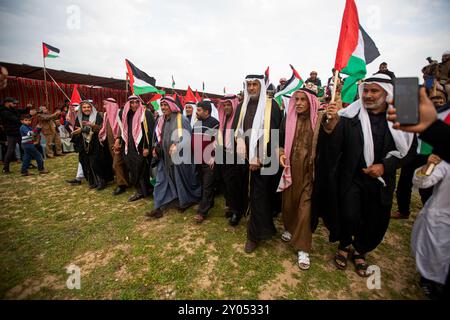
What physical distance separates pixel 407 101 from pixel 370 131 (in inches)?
46.7

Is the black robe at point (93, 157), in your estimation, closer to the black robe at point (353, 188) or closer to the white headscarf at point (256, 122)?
the white headscarf at point (256, 122)

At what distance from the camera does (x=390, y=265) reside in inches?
105

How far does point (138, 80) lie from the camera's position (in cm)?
545

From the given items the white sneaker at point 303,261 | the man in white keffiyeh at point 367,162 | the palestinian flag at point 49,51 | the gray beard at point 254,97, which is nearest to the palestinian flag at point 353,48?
the man in white keffiyeh at point 367,162

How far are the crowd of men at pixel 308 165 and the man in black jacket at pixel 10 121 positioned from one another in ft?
16.0

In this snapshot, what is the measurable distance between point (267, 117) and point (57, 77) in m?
14.5

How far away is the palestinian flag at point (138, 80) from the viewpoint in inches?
212

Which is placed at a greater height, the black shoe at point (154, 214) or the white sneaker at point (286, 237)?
the black shoe at point (154, 214)

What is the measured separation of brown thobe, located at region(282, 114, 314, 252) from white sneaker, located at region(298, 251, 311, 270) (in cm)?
7

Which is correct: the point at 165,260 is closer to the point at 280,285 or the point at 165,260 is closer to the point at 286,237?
the point at 280,285

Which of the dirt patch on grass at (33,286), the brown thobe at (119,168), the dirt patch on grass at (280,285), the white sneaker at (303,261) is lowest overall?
the dirt patch on grass at (33,286)
